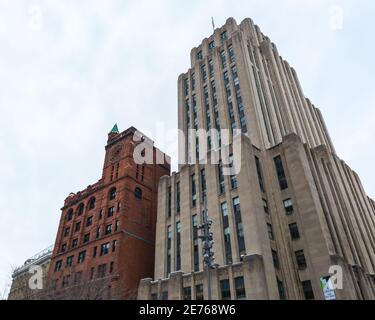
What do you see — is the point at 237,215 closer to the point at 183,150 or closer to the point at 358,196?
the point at 183,150

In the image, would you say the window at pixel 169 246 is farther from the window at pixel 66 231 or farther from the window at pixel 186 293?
the window at pixel 66 231

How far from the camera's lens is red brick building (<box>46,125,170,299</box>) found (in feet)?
164

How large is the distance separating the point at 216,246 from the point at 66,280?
3030 cm

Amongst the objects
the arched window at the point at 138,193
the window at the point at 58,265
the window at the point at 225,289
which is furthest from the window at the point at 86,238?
the window at the point at 225,289

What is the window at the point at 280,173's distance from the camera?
43.8 metres

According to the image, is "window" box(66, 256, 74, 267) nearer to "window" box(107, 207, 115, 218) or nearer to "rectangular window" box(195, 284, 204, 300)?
"window" box(107, 207, 115, 218)

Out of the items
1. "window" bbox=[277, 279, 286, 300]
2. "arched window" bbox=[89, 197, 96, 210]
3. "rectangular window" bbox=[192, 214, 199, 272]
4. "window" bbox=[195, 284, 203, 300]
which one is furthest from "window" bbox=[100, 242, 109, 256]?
"window" bbox=[277, 279, 286, 300]

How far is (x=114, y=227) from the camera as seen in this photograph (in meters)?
54.4

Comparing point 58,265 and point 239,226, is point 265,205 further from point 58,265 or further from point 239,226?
point 58,265

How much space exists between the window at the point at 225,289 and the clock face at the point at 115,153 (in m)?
36.1

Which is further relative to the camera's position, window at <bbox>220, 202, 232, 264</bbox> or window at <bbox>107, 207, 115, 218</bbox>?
window at <bbox>107, 207, 115, 218</bbox>

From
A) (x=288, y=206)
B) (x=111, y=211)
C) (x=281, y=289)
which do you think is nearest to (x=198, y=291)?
(x=281, y=289)

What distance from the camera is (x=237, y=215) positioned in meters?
41.4
